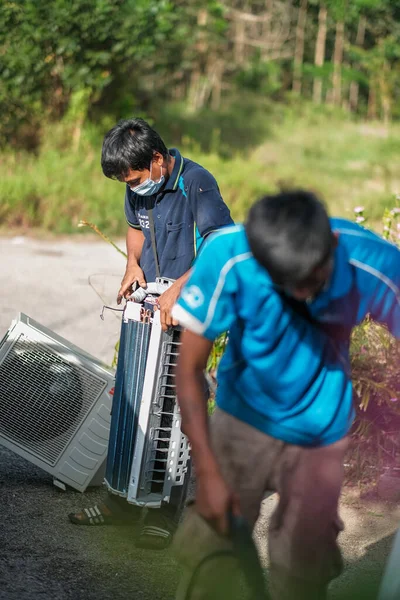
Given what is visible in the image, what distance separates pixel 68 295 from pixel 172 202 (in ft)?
15.6

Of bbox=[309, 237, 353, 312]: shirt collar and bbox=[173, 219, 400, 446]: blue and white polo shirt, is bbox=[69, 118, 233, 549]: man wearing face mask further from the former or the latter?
bbox=[309, 237, 353, 312]: shirt collar

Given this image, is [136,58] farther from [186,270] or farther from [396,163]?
[186,270]

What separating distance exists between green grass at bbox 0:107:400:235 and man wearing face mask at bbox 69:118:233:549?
3578mm

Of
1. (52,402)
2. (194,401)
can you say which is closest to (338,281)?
(194,401)

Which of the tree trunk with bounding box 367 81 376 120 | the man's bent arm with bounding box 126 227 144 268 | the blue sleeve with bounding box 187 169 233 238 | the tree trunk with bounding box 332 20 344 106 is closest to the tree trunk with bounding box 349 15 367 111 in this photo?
the tree trunk with bounding box 332 20 344 106

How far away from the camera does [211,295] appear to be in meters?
2.29

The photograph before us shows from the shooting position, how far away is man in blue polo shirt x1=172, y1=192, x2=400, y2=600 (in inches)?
85.4

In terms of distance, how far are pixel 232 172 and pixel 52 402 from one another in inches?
394

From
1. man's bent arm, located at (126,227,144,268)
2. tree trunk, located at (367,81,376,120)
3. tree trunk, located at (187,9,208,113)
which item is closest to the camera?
man's bent arm, located at (126,227,144,268)

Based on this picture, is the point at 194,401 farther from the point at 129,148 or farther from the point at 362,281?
the point at 129,148

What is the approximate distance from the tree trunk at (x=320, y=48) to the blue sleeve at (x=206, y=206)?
23042mm

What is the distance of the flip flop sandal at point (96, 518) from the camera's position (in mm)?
3957

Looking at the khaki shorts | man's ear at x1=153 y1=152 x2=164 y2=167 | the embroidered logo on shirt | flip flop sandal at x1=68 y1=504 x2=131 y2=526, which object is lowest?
flip flop sandal at x1=68 y1=504 x2=131 y2=526

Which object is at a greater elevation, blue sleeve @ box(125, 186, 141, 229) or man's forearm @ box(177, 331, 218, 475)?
blue sleeve @ box(125, 186, 141, 229)
